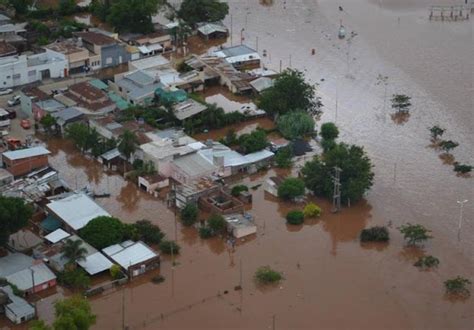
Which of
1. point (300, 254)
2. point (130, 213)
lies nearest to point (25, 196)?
point (130, 213)

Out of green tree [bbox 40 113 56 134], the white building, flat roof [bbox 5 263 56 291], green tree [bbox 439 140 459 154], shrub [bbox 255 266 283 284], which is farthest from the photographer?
the white building

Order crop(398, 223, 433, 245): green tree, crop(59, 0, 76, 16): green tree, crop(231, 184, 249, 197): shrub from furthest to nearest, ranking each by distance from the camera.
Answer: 1. crop(59, 0, 76, 16): green tree
2. crop(231, 184, 249, 197): shrub
3. crop(398, 223, 433, 245): green tree

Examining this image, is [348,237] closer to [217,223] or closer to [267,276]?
[267,276]

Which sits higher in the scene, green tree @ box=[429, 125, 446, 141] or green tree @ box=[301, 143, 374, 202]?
green tree @ box=[301, 143, 374, 202]

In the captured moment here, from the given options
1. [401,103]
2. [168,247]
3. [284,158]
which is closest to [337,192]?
[284,158]

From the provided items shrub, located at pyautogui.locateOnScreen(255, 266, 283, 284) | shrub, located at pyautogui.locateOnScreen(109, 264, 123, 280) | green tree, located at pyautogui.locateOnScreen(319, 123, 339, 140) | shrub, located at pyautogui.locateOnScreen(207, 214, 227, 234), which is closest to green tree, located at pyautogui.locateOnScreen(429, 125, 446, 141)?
green tree, located at pyautogui.locateOnScreen(319, 123, 339, 140)

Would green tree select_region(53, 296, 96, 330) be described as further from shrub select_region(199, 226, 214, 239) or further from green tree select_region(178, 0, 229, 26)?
green tree select_region(178, 0, 229, 26)

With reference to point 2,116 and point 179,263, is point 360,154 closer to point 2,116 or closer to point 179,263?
point 179,263
